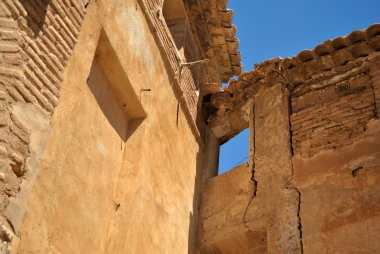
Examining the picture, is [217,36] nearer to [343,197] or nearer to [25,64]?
[343,197]

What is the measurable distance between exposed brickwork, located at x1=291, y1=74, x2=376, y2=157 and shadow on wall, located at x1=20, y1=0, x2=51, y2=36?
391 centimetres

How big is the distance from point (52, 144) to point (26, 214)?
2.09 ft

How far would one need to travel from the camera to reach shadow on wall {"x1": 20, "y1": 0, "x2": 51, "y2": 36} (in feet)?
13.7

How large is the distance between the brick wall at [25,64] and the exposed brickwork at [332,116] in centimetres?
354

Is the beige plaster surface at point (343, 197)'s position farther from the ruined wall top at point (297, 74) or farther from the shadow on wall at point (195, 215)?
the shadow on wall at point (195, 215)

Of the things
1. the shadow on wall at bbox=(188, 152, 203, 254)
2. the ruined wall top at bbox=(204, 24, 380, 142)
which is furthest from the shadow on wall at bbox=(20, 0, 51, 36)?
the ruined wall top at bbox=(204, 24, 380, 142)

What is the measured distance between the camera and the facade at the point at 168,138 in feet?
13.3

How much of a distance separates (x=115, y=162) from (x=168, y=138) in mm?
1306

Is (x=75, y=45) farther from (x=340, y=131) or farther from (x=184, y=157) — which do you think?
(x=340, y=131)

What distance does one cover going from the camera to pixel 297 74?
7.96m

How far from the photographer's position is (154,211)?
20.6 feet

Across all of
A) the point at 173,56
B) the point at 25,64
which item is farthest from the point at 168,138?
the point at 25,64

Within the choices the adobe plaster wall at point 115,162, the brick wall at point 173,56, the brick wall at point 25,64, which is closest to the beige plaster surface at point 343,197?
the adobe plaster wall at point 115,162

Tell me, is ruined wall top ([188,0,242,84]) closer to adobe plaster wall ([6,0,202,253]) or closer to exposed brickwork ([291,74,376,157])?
adobe plaster wall ([6,0,202,253])
